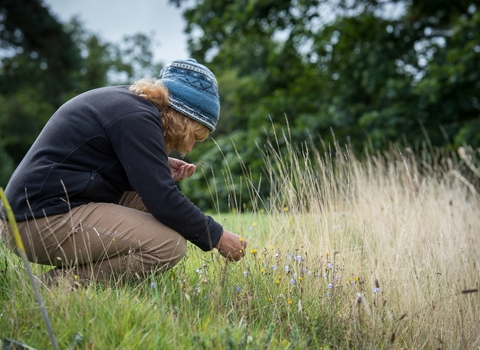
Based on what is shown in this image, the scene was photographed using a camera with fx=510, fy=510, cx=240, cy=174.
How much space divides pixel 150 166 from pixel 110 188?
35cm

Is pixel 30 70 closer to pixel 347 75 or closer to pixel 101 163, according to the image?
pixel 347 75

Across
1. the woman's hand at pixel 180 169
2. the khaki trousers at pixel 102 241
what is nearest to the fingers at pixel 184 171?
the woman's hand at pixel 180 169

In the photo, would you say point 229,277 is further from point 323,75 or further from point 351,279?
point 323,75

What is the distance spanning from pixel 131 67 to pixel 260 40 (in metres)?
25.5

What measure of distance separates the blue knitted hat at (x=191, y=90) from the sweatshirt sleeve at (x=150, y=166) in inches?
8.3

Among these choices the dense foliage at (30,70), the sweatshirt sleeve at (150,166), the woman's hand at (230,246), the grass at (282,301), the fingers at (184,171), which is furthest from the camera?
the dense foliage at (30,70)

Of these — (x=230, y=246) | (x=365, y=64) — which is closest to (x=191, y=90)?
(x=230, y=246)

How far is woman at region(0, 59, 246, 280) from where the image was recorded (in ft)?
8.25

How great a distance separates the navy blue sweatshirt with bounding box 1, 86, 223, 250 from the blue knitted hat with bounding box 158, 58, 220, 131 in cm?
18

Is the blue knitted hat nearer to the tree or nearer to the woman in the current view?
the woman

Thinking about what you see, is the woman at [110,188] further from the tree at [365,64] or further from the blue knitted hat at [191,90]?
the tree at [365,64]

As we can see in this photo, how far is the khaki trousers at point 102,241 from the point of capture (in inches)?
102

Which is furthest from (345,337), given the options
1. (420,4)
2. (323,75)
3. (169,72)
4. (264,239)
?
(323,75)

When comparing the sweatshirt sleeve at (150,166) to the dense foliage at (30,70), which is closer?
the sweatshirt sleeve at (150,166)
